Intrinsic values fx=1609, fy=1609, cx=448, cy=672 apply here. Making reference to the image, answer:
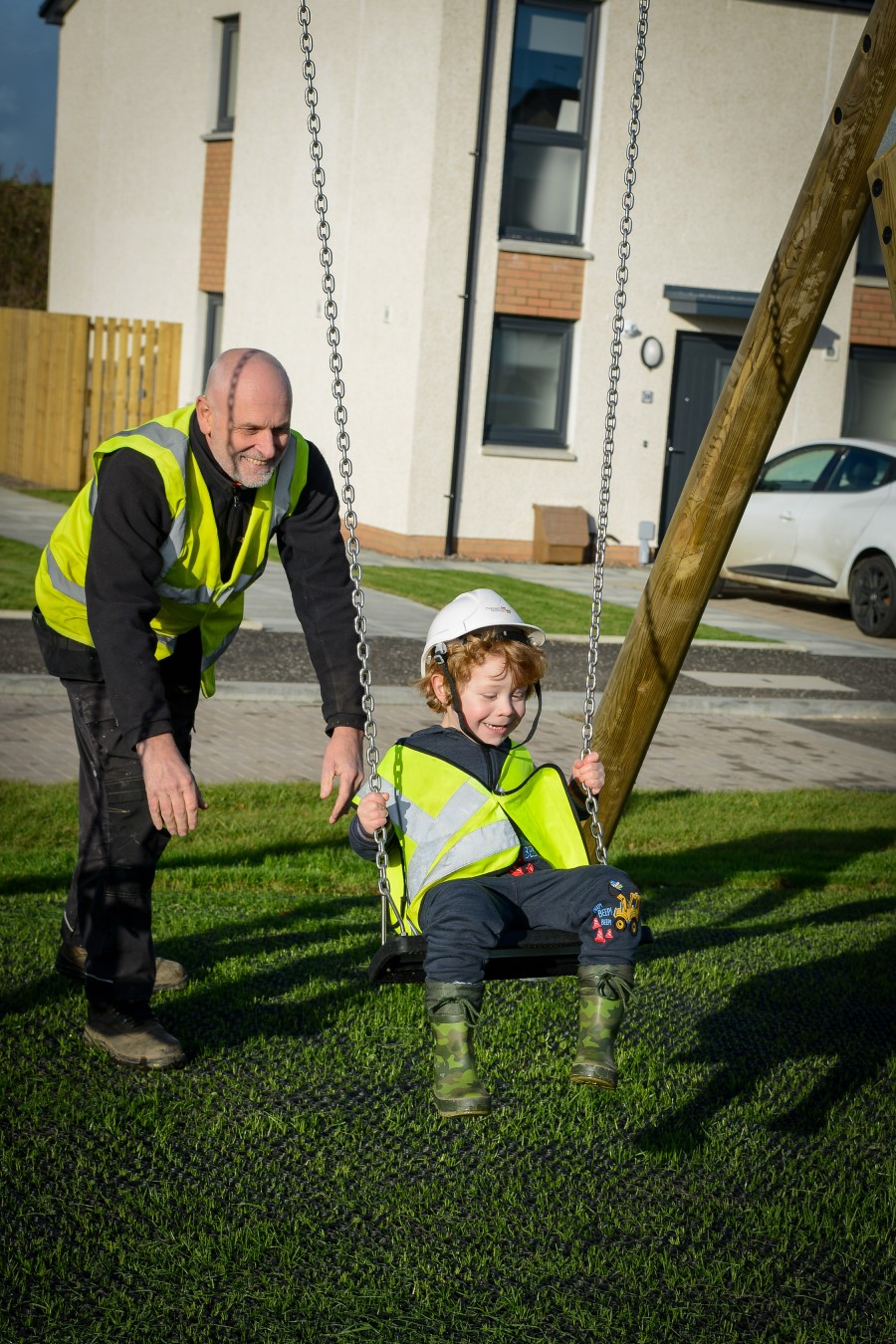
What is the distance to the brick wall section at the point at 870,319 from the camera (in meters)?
21.0

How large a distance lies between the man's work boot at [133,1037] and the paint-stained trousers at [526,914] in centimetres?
95

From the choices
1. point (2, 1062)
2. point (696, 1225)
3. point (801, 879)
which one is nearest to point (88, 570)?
point (2, 1062)

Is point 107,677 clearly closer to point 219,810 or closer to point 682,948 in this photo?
point 682,948

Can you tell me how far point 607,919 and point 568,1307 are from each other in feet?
2.88

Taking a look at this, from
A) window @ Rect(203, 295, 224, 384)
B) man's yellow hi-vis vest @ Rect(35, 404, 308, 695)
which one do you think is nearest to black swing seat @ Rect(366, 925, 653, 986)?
man's yellow hi-vis vest @ Rect(35, 404, 308, 695)

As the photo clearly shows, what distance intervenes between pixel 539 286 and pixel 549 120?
2018 mm

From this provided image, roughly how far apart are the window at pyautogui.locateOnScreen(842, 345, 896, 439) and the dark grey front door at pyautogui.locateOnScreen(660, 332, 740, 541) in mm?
1784

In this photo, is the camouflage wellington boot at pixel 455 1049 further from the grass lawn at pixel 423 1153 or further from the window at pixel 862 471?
the window at pixel 862 471

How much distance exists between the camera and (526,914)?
162 inches

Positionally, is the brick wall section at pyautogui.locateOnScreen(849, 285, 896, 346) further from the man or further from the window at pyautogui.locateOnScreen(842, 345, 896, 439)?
the man

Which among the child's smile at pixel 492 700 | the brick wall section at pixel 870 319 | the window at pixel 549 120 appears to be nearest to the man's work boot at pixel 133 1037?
the child's smile at pixel 492 700

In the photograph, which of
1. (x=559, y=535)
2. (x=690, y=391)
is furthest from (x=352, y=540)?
(x=690, y=391)

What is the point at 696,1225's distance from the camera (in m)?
3.86

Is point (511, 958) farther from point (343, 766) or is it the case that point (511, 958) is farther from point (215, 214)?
point (215, 214)
